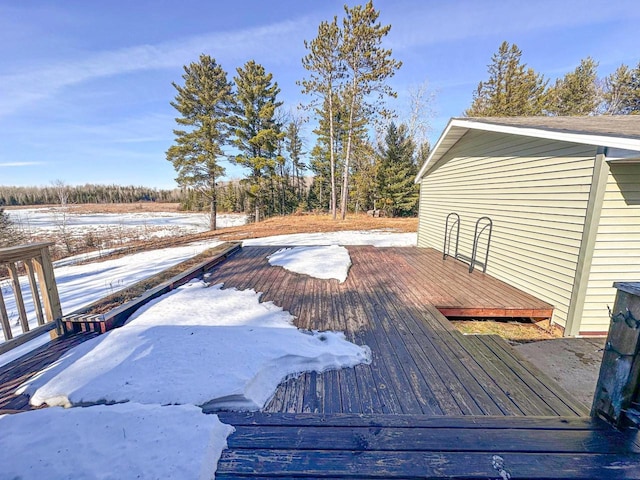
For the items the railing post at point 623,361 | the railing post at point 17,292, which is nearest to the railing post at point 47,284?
the railing post at point 17,292

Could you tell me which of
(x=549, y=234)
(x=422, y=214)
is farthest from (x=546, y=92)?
(x=549, y=234)

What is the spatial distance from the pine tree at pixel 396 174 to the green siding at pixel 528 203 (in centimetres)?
1136

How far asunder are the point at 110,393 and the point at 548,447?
7.41ft

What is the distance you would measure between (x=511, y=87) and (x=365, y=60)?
7.90 m

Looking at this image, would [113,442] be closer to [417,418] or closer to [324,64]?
[417,418]

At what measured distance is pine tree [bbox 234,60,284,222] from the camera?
46.4 ft

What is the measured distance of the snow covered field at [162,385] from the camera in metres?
1.05

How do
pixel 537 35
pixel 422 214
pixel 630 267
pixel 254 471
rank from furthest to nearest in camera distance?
1. pixel 537 35
2. pixel 422 214
3. pixel 630 267
4. pixel 254 471

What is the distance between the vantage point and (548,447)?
1.15 meters

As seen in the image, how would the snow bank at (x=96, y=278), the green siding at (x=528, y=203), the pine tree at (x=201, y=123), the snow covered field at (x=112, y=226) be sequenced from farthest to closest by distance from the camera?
the pine tree at (x=201, y=123) < the snow covered field at (x=112, y=226) < the snow bank at (x=96, y=278) < the green siding at (x=528, y=203)

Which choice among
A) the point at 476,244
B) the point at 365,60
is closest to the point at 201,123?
the point at 365,60

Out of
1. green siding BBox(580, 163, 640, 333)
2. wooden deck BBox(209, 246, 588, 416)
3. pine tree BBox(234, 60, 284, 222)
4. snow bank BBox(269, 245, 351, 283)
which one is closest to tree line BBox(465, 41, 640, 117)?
pine tree BBox(234, 60, 284, 222)

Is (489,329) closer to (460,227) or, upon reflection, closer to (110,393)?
(460,227)

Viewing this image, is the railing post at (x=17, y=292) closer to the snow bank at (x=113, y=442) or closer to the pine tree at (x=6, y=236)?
the snow bank at (x=113, y=442)
